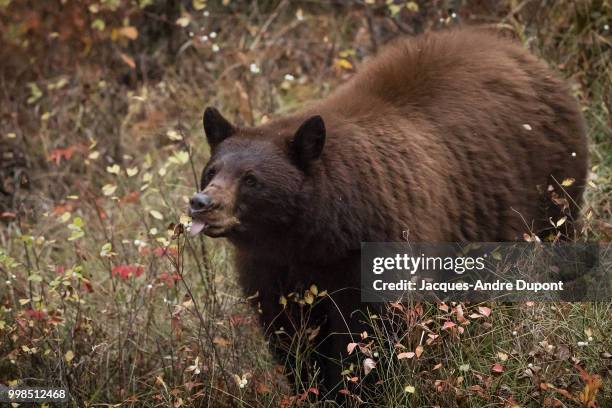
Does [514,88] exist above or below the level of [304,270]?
above

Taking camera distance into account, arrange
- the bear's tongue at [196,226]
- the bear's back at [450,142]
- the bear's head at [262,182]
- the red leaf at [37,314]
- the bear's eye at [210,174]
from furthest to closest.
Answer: the red leaf at [37,314], the bear's back at [450,142], the bear's eye at [210,174], the bear's head at [262,182], the bear's tongue at [196,226]

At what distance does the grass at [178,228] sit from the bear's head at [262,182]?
0.64 metres

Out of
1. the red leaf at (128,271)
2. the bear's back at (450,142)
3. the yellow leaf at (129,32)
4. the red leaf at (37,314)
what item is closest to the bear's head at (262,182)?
the bear's back at (450,142)

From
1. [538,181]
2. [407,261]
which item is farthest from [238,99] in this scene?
[407,261]

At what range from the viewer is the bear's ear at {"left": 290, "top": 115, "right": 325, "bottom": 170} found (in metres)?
5.08

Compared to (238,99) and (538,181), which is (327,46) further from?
(538,181)

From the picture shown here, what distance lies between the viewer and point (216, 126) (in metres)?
5.41

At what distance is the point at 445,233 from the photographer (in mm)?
5715

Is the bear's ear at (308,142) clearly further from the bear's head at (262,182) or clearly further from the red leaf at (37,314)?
the red leaf at (37,314)

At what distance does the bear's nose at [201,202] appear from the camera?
4840mm

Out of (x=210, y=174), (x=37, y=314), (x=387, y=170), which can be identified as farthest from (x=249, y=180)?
(x=37, y=314)

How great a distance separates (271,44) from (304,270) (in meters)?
4.69

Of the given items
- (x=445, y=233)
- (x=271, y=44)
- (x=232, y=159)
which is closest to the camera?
(x=232, y=159)

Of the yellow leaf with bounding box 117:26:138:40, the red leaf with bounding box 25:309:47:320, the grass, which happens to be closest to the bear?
the grass
